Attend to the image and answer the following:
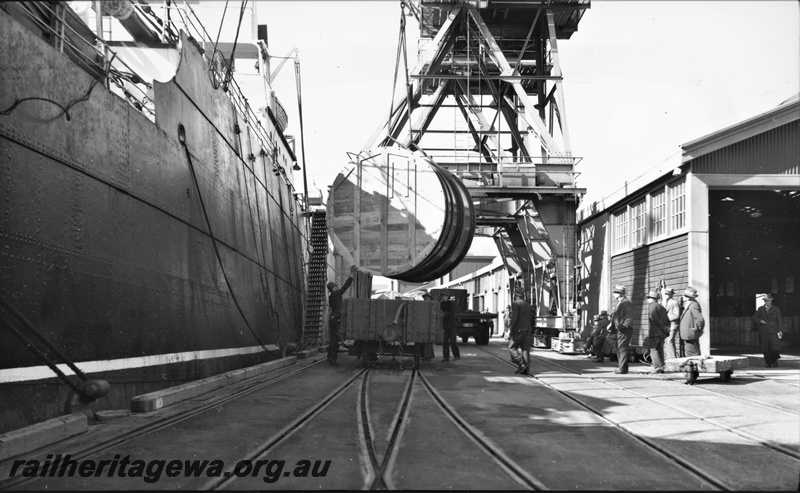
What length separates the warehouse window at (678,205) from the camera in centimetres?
1527

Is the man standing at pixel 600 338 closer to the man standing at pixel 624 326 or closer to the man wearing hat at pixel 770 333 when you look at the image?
the man wearing hat at pixel 770 333

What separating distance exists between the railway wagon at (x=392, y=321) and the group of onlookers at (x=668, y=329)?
11.8 feet

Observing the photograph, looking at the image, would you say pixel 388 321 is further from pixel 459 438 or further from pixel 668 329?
pixel 459 438

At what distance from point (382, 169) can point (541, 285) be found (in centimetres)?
1119

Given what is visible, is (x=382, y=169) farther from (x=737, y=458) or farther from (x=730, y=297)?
(x=730, y=297)

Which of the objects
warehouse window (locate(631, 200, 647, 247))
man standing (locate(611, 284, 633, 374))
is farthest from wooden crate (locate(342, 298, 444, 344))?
warehouse window (locate(631, 200, 647, 247))

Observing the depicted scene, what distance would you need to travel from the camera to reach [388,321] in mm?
13664

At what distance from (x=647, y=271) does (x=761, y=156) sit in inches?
154

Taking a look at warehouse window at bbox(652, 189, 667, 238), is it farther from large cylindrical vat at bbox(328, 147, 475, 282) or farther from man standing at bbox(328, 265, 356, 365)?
man standing at bbox(328, 265, 356, 365)

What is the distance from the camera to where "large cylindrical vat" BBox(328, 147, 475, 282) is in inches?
520

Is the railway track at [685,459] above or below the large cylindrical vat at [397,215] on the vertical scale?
below

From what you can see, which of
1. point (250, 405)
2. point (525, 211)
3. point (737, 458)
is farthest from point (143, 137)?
point (525, 211)

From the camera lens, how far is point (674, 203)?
15.8 m

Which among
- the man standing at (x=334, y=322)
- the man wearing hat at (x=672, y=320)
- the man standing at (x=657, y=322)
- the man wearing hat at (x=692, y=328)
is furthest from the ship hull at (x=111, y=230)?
the man wearing hat at (x=672, y=320)
